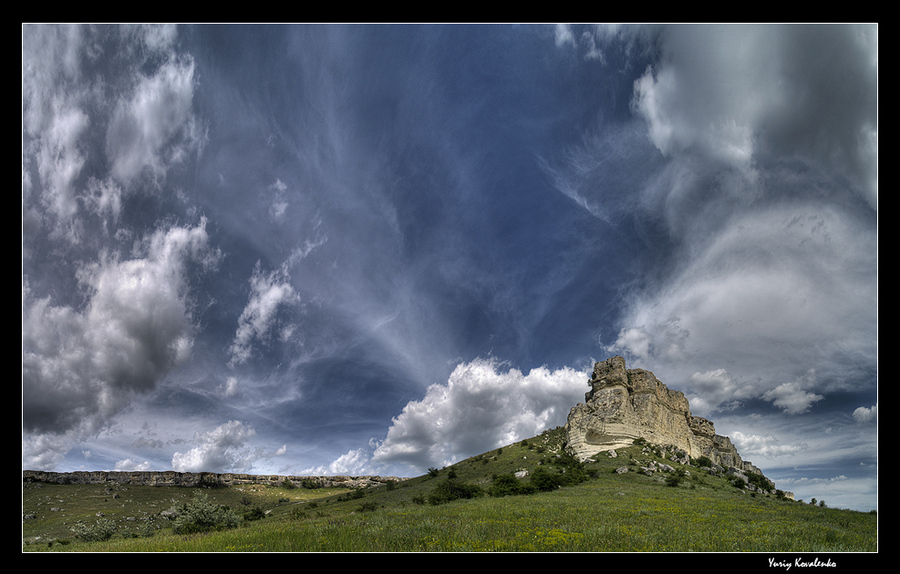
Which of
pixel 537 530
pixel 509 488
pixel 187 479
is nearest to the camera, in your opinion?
pixel 537 530

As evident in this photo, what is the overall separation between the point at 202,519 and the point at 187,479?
13530 centimetres

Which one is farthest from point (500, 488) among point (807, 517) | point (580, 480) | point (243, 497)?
point (243, 497)

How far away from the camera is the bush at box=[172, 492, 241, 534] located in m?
23.6

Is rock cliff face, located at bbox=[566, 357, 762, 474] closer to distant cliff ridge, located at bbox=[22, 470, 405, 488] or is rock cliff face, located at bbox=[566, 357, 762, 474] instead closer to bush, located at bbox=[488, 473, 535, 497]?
bush, located at bbox=[488, 473, 535, 497]

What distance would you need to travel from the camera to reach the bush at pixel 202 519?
23.6 metres

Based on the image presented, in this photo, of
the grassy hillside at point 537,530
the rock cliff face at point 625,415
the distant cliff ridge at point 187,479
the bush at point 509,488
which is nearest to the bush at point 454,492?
the grassy hillside at point 537,530

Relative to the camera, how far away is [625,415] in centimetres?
7375

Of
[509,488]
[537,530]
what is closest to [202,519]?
[537,530]
